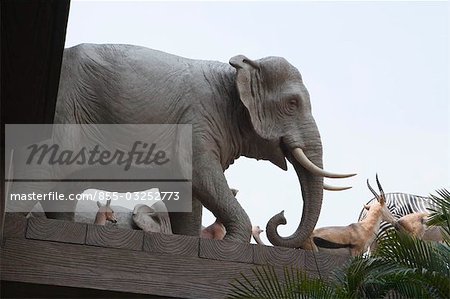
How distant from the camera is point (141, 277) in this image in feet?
16.4

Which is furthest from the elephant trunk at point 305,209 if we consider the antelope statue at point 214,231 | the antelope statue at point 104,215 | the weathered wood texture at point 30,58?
the weathered wood texture at point 30,58

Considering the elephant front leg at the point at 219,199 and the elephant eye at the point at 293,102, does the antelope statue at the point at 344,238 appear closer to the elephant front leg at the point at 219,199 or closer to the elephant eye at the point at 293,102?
the elephant front leg at the point at 219,199

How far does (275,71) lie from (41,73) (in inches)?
103

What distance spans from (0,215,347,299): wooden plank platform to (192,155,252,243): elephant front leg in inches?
18.0

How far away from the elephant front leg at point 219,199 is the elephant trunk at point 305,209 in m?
0.22

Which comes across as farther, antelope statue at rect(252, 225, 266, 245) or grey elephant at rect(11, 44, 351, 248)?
antelope statue at rect(252, 225, 266, 245)

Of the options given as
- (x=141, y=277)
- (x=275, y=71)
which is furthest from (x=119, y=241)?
(x=275, y=71)

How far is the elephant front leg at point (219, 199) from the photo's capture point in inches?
226

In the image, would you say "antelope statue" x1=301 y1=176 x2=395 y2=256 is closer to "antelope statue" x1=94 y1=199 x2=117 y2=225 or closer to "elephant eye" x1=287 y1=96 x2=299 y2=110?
"elephant eye" x1=287 y1=96 x2=299 y2=110

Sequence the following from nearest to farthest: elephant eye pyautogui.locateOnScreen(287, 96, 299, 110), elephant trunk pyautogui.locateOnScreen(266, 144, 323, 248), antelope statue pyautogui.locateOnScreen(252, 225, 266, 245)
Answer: elephant trunk pyautogui.locateOnScreen(266, 144, 323, 248)
elephant eye pyautogui.locateOnScreen(287, 96, 299, 110)
antelope statue pyautogui.locateOnScreen(252, 225, 266, 245)

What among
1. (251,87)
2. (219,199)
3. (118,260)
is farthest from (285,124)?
(118,260)

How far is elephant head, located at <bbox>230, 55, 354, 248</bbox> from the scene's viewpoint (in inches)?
238

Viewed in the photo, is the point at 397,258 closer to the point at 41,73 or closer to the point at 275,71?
the point at 41,73

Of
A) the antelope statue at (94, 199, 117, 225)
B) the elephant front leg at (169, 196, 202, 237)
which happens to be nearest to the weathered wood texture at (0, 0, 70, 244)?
the antelope statue at (94, 199, 117, 225)
